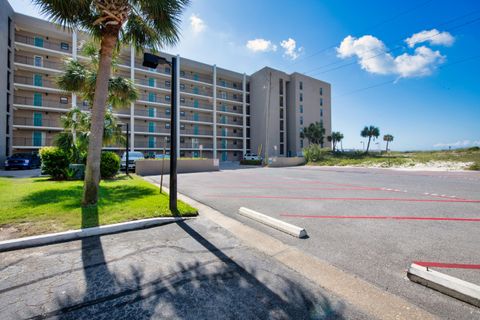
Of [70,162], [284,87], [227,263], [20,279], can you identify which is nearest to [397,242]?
[227,263]

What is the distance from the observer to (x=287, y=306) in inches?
91.4

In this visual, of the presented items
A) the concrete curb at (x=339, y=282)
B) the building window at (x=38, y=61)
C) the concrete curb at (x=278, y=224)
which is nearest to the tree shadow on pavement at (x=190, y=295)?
the concrete curb at (x=339, y=282)

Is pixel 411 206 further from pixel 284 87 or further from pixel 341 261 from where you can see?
pixel 284 87

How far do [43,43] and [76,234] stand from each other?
3809 centimetres

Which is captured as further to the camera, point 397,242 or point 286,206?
point 286,206

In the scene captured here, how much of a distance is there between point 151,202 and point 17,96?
32.9m

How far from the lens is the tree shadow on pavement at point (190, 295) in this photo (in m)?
2.20

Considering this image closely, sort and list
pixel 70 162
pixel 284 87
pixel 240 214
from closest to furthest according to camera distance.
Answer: pixel 240 214 < pixel 70 162 < pixel 284 87

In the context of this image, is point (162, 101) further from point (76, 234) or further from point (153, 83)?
point (76, 234)

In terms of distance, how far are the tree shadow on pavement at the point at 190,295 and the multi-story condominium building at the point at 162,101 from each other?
15.4 m

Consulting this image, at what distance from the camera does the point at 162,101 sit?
37156 millimetres

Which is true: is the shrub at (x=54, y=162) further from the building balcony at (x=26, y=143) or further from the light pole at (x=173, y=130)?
the building balcony at (x=26, y=143)

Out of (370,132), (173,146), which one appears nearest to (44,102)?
(173,146)

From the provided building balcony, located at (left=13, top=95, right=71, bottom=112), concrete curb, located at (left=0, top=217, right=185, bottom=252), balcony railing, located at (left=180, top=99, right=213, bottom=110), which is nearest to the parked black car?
building balcony, located at (left=13, top=95, right=71, bottom=112)
